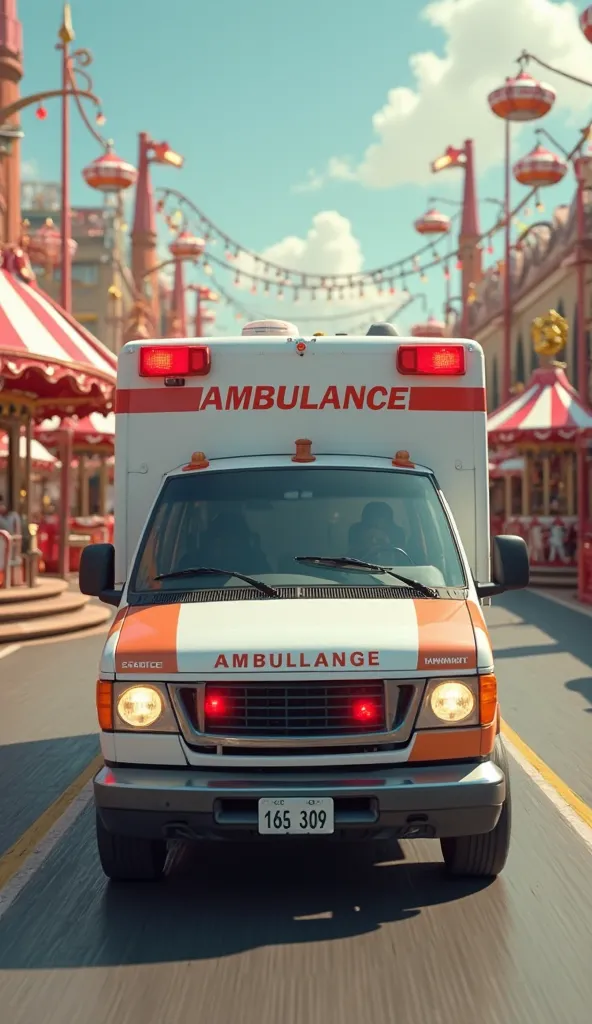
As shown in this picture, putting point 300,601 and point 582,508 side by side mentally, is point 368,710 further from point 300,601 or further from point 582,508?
point 582,508

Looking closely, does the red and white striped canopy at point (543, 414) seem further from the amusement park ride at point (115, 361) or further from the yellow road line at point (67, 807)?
the yellow road line at point (67, 807)

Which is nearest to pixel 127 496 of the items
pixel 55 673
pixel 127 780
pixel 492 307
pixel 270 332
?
pixel 270 332

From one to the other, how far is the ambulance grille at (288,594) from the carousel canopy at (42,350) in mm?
12040

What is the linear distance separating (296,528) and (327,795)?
1.68 metres

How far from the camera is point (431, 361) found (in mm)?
7715

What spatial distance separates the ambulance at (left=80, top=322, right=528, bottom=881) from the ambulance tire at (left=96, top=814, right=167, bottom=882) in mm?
14

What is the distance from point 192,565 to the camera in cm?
656

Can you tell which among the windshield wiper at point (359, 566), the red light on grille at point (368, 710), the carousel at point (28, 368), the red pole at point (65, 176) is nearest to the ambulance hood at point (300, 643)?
Result: the red light on grille at point (368, 710)

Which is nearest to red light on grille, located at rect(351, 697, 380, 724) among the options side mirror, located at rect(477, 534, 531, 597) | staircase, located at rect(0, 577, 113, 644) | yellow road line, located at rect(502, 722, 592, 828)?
side mirror, located at rect(477, 534, 531, 597)

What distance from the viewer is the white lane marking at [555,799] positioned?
22.9ft

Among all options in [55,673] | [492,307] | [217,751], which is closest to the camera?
[217,751]

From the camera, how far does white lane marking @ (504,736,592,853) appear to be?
6993 mm

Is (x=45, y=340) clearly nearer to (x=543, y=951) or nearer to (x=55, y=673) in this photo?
(x=55, y=673)

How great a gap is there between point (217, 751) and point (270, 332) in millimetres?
3984
